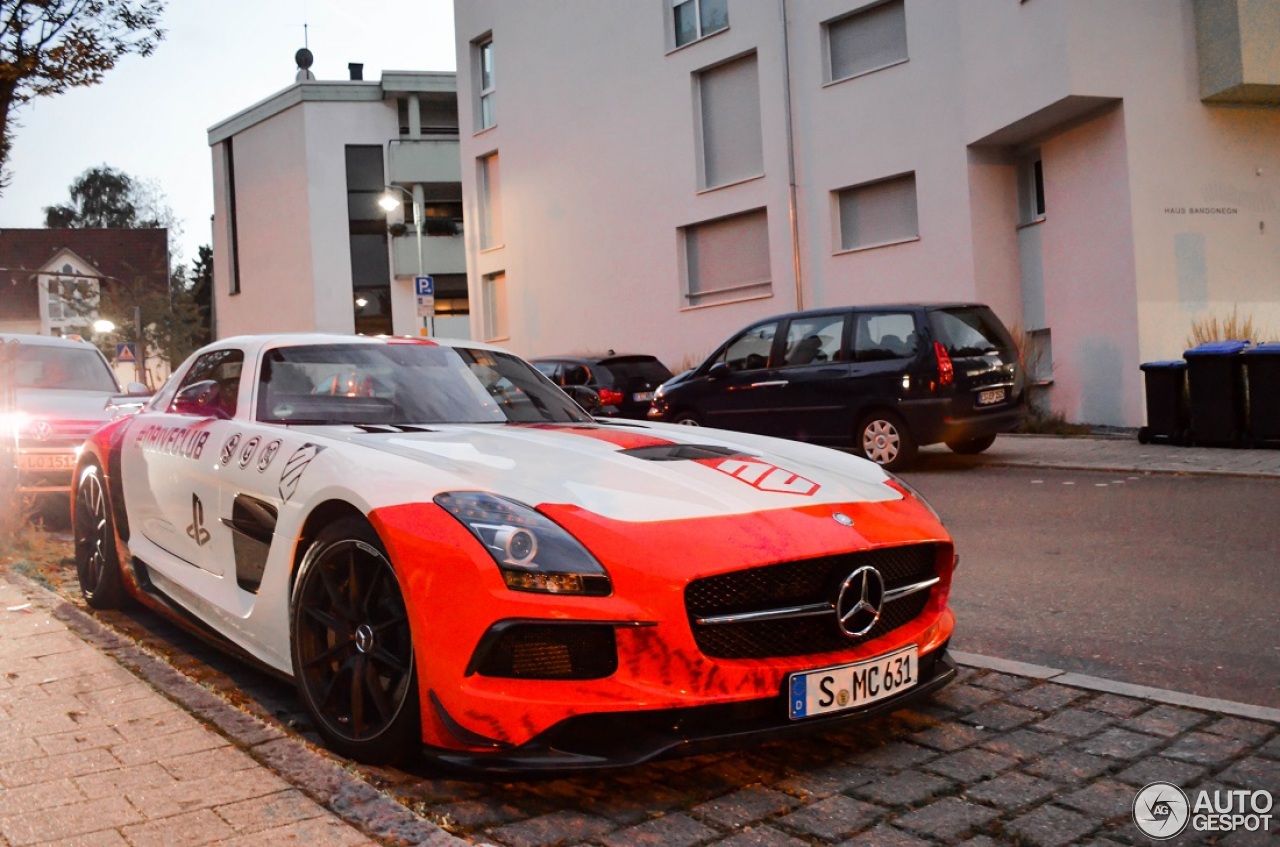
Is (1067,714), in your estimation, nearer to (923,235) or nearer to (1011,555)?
(1011,555)

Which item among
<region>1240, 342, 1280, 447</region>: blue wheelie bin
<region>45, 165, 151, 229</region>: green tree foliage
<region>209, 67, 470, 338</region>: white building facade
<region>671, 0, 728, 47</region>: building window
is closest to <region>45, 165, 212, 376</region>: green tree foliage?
<region>45, 165, 151, 229</region>: green tree foliage

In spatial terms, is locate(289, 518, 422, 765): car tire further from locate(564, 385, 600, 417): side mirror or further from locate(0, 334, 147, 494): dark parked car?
locate(0, 334, 147, 494): dark parked car

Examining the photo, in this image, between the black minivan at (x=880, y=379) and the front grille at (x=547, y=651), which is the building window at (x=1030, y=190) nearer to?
the black minivan at (x=880, y=379)

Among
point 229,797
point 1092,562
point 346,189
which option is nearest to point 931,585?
point 229,797

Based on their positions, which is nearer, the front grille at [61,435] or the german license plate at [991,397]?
the front grille at [61,435]

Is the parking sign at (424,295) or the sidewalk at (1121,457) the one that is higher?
the parking sign at (424,295)

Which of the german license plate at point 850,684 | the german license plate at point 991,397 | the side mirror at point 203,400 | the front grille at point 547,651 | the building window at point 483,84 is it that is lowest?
the german license plate at point 850,684

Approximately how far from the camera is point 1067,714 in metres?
3.98

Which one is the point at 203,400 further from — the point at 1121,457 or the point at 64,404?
the point at 1121,457

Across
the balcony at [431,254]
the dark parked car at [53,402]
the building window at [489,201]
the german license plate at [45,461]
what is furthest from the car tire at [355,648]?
the balcony at [431,254]

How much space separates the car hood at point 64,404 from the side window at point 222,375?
5480 millimetres

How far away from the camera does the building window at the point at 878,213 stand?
19.9 m

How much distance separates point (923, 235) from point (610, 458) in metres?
16.3

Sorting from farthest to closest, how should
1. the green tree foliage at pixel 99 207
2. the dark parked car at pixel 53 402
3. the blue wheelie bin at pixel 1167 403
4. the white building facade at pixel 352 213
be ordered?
the green tree foliage at pixel 99 207 < the white building facade at pixel 352 213 < the blue wheelie bin at pixel 1167 403 < the dark parked car at pixel 53 402
